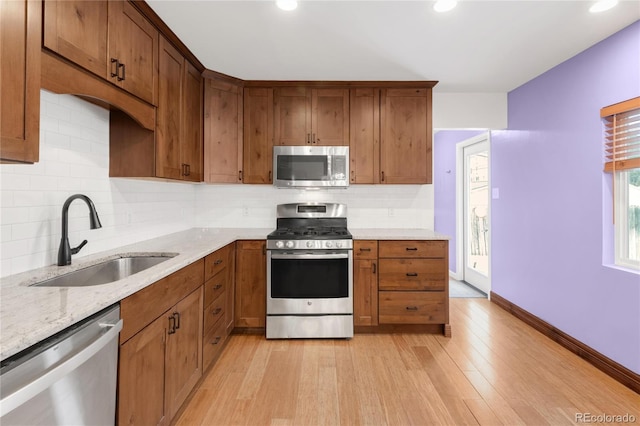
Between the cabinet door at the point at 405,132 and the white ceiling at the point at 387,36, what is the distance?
212mm

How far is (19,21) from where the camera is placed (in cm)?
114

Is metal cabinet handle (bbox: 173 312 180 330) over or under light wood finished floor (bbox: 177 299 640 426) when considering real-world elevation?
over

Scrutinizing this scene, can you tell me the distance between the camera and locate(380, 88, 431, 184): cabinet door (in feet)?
10.8

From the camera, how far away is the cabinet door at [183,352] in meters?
1.70

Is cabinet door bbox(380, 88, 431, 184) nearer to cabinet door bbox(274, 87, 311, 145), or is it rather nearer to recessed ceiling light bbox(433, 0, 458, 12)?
cabinet door bbox(274, 87, 311, 145)

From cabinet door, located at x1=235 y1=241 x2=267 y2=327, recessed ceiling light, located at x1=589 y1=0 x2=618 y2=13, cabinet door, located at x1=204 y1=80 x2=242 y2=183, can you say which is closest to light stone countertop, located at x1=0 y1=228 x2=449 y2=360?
cabinet door, located at x1=235 y1=241 x2=267 y2=327

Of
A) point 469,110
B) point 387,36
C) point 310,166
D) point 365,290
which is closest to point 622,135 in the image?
point 469,110

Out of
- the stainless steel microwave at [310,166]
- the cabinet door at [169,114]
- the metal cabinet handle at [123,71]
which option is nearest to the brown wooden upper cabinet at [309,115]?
the stainless steel microwave at [310,166]

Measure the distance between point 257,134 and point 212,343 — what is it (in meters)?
2.00

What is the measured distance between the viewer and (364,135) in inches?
130

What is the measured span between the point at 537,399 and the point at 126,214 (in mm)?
3101

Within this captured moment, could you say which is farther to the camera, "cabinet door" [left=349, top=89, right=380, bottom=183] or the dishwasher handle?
"cabinet door" [left=349, top=89, right=380, bottom=183]

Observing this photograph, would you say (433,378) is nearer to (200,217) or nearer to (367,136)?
(367,136)

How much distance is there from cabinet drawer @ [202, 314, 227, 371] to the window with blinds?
3251 millimetres
